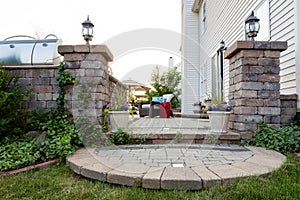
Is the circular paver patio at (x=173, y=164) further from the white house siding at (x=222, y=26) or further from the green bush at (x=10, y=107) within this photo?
the white house siding at (x=222, y=26)

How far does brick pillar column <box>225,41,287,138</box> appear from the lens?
116 inches

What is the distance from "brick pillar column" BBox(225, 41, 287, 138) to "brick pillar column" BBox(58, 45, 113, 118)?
6.70ft

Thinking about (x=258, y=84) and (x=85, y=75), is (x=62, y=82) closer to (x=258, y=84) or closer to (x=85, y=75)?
(x=85, y=75)

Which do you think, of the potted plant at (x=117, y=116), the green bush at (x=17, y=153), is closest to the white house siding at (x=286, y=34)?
the potted plant at (x=117, y=116)

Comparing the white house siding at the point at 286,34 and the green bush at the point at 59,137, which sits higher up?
the white house siding at the point at 286,34

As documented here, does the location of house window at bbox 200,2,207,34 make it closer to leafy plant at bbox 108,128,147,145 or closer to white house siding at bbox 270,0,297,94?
white house siding at bbox 270,0,297,94

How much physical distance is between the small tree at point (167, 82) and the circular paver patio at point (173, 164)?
9.66 meters

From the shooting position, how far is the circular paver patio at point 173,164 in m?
1.69

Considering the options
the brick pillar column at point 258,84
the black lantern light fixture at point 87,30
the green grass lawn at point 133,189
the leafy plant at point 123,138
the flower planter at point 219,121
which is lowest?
the green grass lawn at point 133,189

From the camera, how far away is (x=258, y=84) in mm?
2967

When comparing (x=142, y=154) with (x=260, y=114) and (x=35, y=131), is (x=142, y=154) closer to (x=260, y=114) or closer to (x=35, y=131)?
(x=35, y=131)

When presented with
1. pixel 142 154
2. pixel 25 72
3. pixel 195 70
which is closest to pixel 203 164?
pixel 142 154

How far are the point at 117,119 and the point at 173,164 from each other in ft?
4.11

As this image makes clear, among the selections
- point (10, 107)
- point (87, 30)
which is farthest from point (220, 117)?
point (10, 107)
